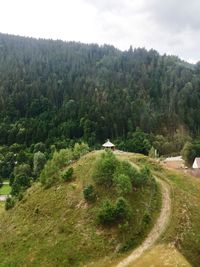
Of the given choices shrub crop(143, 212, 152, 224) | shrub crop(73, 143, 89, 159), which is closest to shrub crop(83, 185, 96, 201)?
shrub crop(143, 212, 152, 224)

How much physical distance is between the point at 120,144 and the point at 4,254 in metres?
76.3

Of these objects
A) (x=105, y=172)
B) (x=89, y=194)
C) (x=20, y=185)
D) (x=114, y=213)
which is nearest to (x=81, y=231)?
(x=114, y=213)

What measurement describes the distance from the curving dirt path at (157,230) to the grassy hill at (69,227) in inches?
30.1

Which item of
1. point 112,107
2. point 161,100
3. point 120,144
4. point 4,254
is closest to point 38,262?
point 4,254

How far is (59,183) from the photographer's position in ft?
221

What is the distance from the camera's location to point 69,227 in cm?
5603

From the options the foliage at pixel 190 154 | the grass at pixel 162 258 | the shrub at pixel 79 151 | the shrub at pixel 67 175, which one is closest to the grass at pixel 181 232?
the grass at pixel 162 258

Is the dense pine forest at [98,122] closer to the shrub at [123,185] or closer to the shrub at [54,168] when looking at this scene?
the shrub at [54,168]

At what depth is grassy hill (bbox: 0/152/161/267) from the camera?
51.6 m

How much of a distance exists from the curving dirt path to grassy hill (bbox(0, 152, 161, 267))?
2.51 ft

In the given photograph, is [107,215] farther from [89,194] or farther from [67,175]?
[67,175]

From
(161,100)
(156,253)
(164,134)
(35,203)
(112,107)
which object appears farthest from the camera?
(161,100)

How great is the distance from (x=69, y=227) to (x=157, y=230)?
38.4 ft

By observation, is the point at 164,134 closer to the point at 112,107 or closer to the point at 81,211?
the point at 112,107
